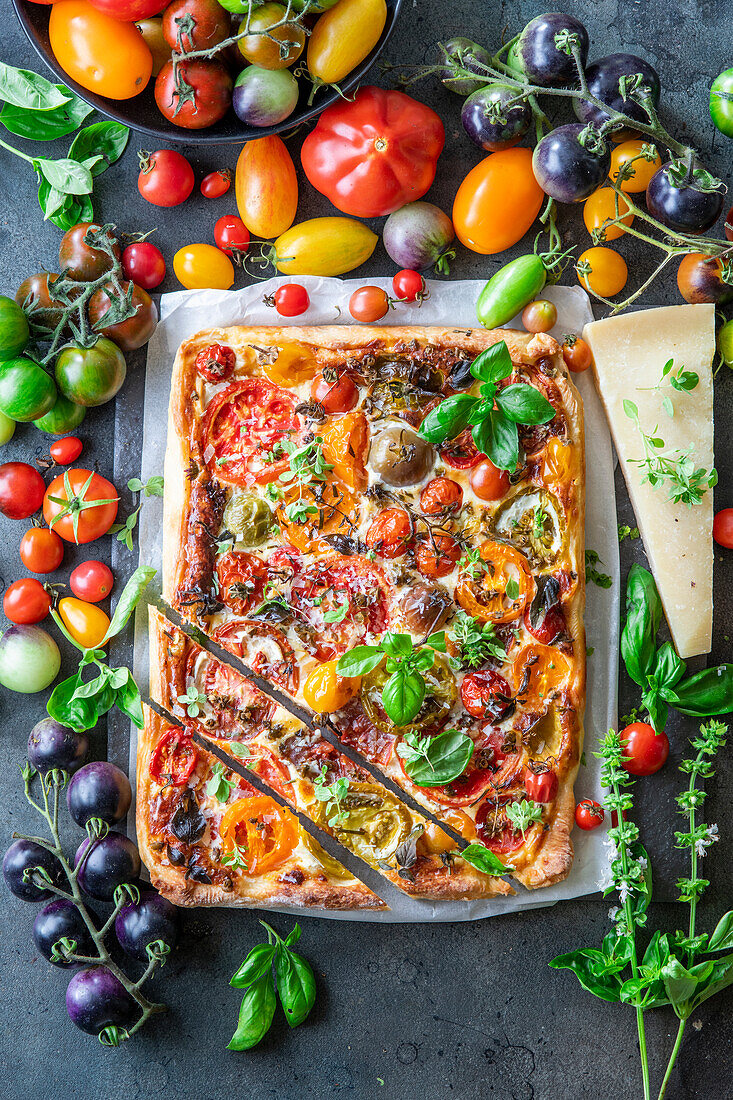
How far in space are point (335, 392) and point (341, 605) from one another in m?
0.75

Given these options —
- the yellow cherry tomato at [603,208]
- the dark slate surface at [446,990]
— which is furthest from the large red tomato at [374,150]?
the yellow cherry tomato at [603,208]

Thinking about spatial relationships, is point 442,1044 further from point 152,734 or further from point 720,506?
point 720,506

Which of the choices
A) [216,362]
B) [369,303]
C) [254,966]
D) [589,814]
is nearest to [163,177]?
[216,362]

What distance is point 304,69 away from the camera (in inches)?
109

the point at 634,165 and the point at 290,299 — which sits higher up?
the point at 634,165

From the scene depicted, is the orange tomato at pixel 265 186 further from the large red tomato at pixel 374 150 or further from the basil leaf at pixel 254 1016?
the basil leaf at pixel 254 1016

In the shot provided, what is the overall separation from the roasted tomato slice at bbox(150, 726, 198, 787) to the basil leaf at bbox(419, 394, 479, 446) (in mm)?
1360

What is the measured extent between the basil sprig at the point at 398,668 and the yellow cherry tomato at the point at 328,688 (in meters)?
0.14

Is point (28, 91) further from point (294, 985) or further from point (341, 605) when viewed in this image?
point (294, 985)

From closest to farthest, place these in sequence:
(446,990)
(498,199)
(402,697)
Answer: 1. (402,697)
2. (498,199)
3. (446,990)

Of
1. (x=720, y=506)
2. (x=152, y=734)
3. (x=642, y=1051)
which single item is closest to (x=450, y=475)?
(x=720, y=506)

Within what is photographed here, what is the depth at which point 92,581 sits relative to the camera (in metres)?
3.09

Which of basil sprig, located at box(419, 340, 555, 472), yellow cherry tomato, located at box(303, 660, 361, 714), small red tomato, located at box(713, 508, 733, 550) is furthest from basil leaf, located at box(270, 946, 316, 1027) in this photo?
→ small red tomato, located at box(713, 508, 733, 550)

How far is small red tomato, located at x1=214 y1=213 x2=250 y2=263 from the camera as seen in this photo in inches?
121
